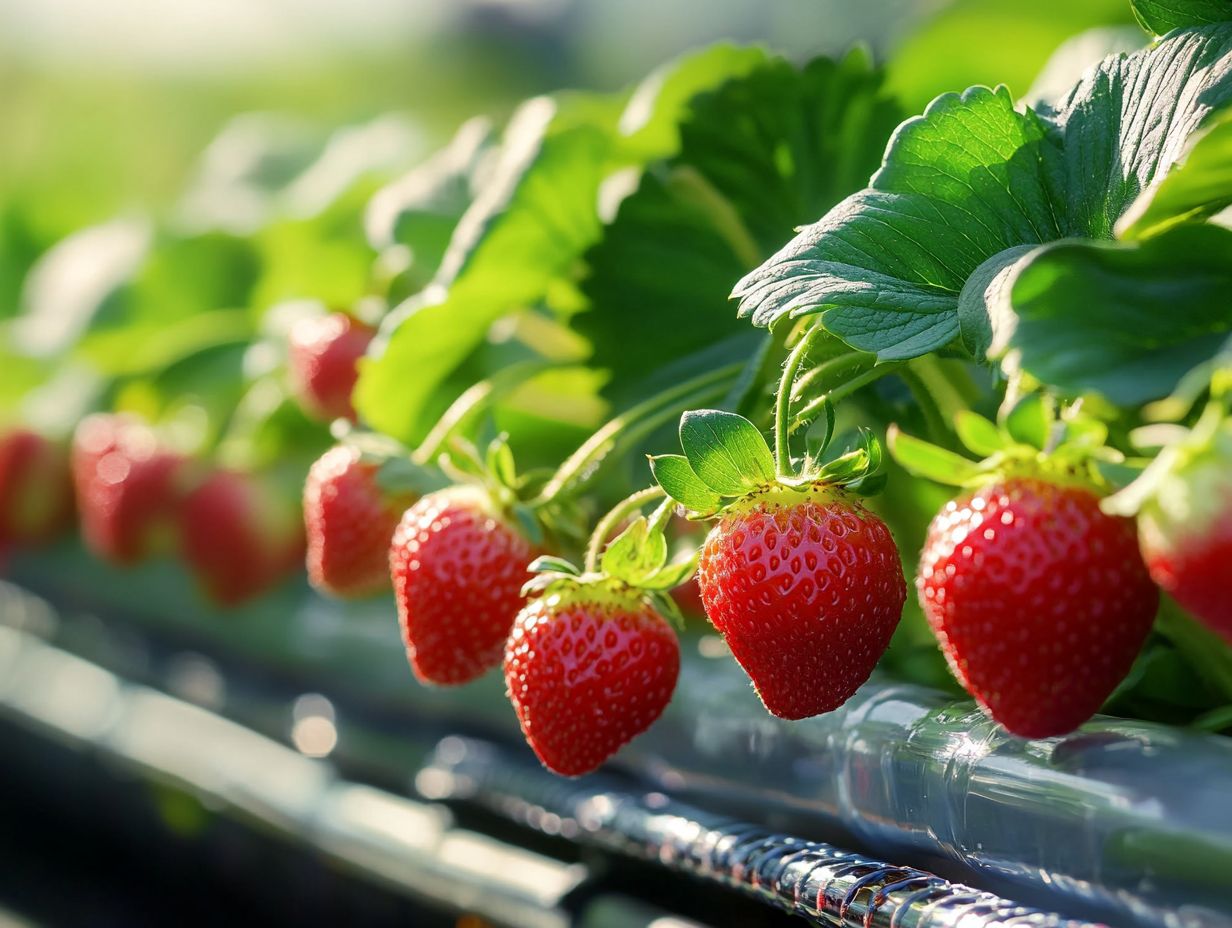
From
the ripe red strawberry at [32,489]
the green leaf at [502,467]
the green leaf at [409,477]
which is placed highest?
the green leaf at [502,467]

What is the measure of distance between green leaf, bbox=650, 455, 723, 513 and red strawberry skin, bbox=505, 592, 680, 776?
0.05 m

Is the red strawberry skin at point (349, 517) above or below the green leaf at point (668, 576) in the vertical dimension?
below

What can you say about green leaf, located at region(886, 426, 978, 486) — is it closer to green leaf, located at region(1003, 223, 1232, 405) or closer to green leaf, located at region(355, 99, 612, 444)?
green leaf, located at region(1003, 223, 1232, 405)

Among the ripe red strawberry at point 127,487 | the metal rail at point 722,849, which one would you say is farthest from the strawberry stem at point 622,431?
the ripe red strawberry at point 127,487

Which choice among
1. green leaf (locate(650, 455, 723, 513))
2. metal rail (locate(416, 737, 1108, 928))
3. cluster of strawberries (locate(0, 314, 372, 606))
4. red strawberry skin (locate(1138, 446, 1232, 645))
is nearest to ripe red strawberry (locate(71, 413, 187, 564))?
cluster of strawberries (locate(0, 314, 372, 606))

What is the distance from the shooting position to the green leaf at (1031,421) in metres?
0.26

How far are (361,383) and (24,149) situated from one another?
255 cm

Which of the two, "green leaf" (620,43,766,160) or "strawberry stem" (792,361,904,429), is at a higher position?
"green leaf" (620,43,766,160)

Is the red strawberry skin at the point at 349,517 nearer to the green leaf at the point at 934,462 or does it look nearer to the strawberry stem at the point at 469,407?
the strawberry stem at the point at 469,407

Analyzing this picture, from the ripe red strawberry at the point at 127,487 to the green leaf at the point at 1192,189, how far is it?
585 mm

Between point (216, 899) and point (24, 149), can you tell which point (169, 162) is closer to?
point (24, 149)

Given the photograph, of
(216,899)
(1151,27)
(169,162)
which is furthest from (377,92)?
(1151,27)

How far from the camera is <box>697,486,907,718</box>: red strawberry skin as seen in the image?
12.1 inches

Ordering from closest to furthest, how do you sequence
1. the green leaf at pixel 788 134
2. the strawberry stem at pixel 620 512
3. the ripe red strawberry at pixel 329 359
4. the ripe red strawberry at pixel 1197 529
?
1. the ripe red strawberry at pixel 1197 529
2. the strawberry stem at pixel 620 512
3. the green leaf at pixel 788 134
4. the ripe red strawberry at pixel 329 359
